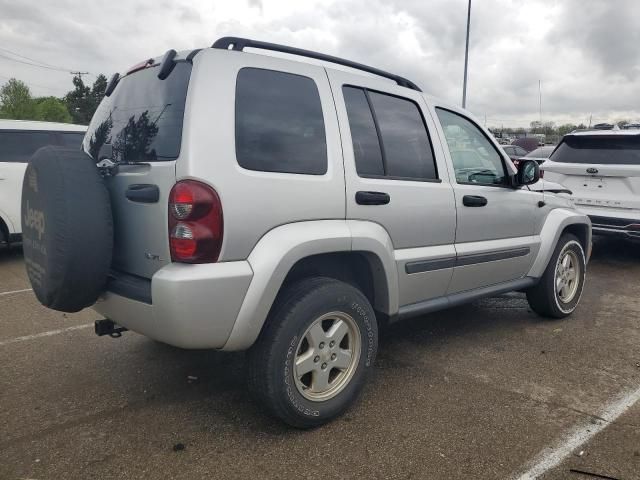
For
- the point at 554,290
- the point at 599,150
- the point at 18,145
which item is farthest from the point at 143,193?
the point at 599,150

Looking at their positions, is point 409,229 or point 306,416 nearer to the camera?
point 306,416

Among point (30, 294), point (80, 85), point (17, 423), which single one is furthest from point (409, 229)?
point (80, 85)

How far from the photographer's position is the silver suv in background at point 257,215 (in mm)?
2377

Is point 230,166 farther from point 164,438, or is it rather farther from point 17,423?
point 17,423

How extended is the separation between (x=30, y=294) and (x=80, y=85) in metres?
78.5

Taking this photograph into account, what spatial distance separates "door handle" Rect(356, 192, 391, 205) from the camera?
2.88 meters

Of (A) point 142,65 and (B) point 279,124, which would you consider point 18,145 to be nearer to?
(A) point 142,65

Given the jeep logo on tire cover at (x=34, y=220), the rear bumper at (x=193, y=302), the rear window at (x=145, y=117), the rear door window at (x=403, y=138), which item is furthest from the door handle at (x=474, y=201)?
the jeep logo on tire cover at (x=34, y=220)

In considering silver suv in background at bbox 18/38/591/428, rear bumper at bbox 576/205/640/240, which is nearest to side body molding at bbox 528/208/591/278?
silver suv in background at bbox 18/38/591/428

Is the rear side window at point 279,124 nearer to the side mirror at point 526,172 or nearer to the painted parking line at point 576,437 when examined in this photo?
the painted parking line at point 576,437

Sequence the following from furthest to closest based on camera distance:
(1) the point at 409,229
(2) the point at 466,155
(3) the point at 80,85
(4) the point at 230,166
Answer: (3) the point at 80,85 → (2) the point at 466,155 → (1) the point at 409,229 → (4) the point at 230,166

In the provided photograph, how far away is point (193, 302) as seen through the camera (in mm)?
2312

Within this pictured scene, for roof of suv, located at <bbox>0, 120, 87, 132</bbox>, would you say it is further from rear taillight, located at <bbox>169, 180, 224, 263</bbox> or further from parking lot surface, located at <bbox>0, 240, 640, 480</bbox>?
rear taillight, located at <bbox>169, 180, 224, 263</bbox>

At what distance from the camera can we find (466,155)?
377 cm
